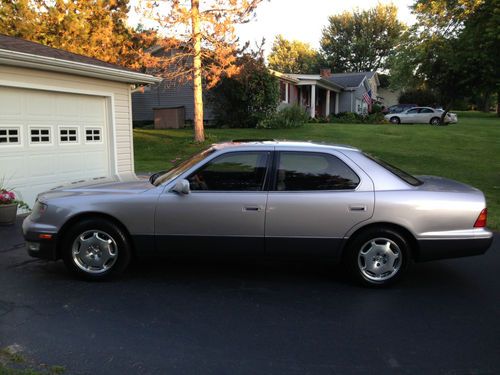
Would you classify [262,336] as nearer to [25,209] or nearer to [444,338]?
[444,338]

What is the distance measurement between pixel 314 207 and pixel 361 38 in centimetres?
6413

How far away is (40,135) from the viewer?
8.89 meters

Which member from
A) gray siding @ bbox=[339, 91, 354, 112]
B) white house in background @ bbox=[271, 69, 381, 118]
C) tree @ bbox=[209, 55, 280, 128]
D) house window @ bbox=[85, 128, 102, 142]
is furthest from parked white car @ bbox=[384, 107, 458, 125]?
house window @ bbox=[85, 128, 102, 142]

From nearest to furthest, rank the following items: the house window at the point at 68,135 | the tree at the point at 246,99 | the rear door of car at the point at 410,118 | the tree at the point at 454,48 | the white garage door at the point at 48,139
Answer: the white garage door at the point at 48,139 < the house window at the point at 68,135 < the tree at the point at 454,48 < the tree at the point at 246,99 < the rear door of car at the point at 410,118

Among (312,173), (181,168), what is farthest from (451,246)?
(181,168)

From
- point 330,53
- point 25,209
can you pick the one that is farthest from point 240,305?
point 330,53

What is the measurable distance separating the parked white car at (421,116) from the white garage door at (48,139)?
27165mm

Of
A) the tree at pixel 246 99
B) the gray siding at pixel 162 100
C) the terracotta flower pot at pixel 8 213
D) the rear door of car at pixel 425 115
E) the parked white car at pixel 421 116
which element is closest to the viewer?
the terracotta flower pot at pixel 8 213

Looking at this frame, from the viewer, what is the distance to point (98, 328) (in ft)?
12.8

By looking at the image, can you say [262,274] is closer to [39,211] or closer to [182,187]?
[182,187]

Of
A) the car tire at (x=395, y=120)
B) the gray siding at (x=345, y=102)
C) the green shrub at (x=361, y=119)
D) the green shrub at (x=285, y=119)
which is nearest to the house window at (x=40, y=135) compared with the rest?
the green shrub at (x=285, y=119)

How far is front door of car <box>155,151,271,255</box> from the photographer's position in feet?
16.0

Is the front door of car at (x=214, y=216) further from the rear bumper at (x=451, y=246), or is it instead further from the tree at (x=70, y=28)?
the tree at (x=70, y=28)

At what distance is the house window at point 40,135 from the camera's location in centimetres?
873
